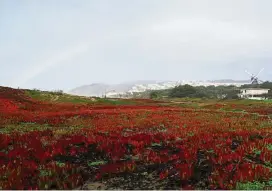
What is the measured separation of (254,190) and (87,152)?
6.12 metres

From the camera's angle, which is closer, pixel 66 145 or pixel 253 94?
pixel 66 145

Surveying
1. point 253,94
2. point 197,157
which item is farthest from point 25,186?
point 253,94

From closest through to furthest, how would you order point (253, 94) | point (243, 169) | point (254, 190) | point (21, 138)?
point (254, 190)
point (243, 169)
point (21, 138)
point (253, 94)

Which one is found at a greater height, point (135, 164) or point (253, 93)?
point (253, 93)

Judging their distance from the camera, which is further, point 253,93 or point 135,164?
point 253,93

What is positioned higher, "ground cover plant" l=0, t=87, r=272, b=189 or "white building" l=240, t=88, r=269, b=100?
"white building" l=240, t=88, r=269, b=100

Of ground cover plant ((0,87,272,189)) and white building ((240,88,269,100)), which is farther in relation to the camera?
white building ((240,88,269,100))

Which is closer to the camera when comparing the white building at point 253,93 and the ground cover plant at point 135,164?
the ground cover plant at point 135,164

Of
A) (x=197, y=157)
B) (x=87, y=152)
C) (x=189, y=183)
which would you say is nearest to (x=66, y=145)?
(x=87, y=152)

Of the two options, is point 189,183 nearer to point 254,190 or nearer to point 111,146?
point 254,190

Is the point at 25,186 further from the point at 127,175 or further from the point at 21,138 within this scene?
the point at 21,138

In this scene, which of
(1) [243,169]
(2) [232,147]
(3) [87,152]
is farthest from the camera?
(2) [232,147]

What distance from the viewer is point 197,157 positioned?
10.7 meters

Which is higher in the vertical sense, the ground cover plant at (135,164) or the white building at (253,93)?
the white building at (253,93)
